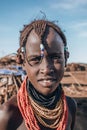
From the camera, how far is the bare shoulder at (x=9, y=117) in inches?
106

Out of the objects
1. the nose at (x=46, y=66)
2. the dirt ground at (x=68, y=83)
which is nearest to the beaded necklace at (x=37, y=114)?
the nose at (x=46, y=66)

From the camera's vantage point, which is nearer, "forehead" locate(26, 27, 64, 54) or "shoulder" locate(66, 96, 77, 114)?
"forehead" locate(26, 27, 64, 54)

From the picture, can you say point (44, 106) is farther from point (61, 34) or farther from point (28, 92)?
point (61, 34)

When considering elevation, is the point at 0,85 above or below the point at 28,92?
below

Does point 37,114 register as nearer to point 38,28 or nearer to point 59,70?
point 59,70

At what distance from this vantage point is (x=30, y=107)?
9.14 ft

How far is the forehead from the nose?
64 millimetres

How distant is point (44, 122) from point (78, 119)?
9.43 metres

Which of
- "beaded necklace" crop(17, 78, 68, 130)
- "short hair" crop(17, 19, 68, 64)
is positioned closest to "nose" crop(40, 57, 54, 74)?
"short hair" crop(17, 19, 68, 64)

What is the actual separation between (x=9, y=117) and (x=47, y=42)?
0.58 meters

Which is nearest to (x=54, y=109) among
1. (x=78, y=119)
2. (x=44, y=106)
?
(x=44, y=106)

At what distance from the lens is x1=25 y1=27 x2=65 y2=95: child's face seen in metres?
2.51

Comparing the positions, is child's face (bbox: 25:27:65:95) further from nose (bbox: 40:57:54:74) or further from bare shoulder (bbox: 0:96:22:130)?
bare shoulder (bbox: 0:96:22:130)

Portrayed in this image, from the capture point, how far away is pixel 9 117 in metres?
2.71
